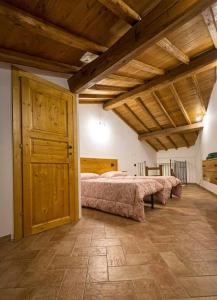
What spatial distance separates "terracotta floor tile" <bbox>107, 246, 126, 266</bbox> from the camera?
1.52 m

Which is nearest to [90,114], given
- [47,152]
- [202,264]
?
[47,152]

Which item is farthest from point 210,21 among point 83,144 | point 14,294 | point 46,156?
point 83,144

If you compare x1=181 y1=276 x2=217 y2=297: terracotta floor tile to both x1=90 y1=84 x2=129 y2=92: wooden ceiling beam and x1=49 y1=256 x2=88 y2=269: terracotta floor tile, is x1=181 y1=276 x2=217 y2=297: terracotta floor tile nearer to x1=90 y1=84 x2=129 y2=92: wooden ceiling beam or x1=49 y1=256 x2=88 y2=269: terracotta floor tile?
x1=49 y1=256 x2=88 y2=269: terracotta floor tile

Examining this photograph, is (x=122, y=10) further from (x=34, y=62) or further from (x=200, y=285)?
(x=200, y=285)

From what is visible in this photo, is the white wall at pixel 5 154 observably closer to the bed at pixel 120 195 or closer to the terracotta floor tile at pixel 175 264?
the bed at pixel 120 195

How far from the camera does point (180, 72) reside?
12.2 feet

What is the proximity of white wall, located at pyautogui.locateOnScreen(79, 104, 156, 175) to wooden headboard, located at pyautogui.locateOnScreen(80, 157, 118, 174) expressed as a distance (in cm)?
15

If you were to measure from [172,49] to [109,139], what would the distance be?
140 inches

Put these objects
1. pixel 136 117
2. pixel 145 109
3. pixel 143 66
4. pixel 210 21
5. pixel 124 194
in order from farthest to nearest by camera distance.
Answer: pixel 136 117 < pixel 145 109 < pixel 143 66 < pixel 124 194 < pixel 210 21

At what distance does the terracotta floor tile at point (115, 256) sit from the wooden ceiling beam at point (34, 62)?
7.73 ft

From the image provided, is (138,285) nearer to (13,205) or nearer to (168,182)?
(13,205)

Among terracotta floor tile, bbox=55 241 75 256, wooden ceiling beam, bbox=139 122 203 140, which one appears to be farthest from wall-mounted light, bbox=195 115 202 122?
terracotta floor tile, bbox=55 241 75 256

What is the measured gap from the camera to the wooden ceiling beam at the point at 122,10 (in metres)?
1.65

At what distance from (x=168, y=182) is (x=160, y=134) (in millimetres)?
3321
